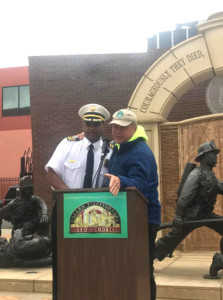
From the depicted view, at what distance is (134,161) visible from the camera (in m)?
3.26

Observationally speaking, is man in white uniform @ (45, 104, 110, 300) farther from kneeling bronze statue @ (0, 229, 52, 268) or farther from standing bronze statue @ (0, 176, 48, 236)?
standing bronze statue @ (0, 176, 48, 236)

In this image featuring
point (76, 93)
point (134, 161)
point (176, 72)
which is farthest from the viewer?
point (76, 93)

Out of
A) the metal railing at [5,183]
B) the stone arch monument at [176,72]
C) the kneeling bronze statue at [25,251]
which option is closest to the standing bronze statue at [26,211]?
the kneeling bronze statue at [25,251]

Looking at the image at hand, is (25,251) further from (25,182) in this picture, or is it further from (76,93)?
(76,93)

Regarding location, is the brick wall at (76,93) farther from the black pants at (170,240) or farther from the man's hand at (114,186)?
the man's hand at (114,186)

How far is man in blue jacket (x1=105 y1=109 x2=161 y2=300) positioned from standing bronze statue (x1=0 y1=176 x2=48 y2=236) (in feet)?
13.7

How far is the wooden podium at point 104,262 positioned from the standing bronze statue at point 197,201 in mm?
2682

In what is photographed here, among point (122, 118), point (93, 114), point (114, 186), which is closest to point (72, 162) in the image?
point (93, 114)

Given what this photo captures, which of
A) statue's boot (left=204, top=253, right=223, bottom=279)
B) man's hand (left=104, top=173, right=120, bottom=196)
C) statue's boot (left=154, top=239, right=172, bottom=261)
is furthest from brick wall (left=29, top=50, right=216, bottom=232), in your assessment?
man's hand (left=104, top=173, right=120, bottom=196)

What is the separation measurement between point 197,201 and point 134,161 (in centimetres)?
286

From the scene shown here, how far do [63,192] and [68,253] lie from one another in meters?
0.40

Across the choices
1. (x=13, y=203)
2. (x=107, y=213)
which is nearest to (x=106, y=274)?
(x=107, y=213)

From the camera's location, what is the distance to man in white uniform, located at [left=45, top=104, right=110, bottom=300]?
11.7 feet

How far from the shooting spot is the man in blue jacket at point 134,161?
324 cm
